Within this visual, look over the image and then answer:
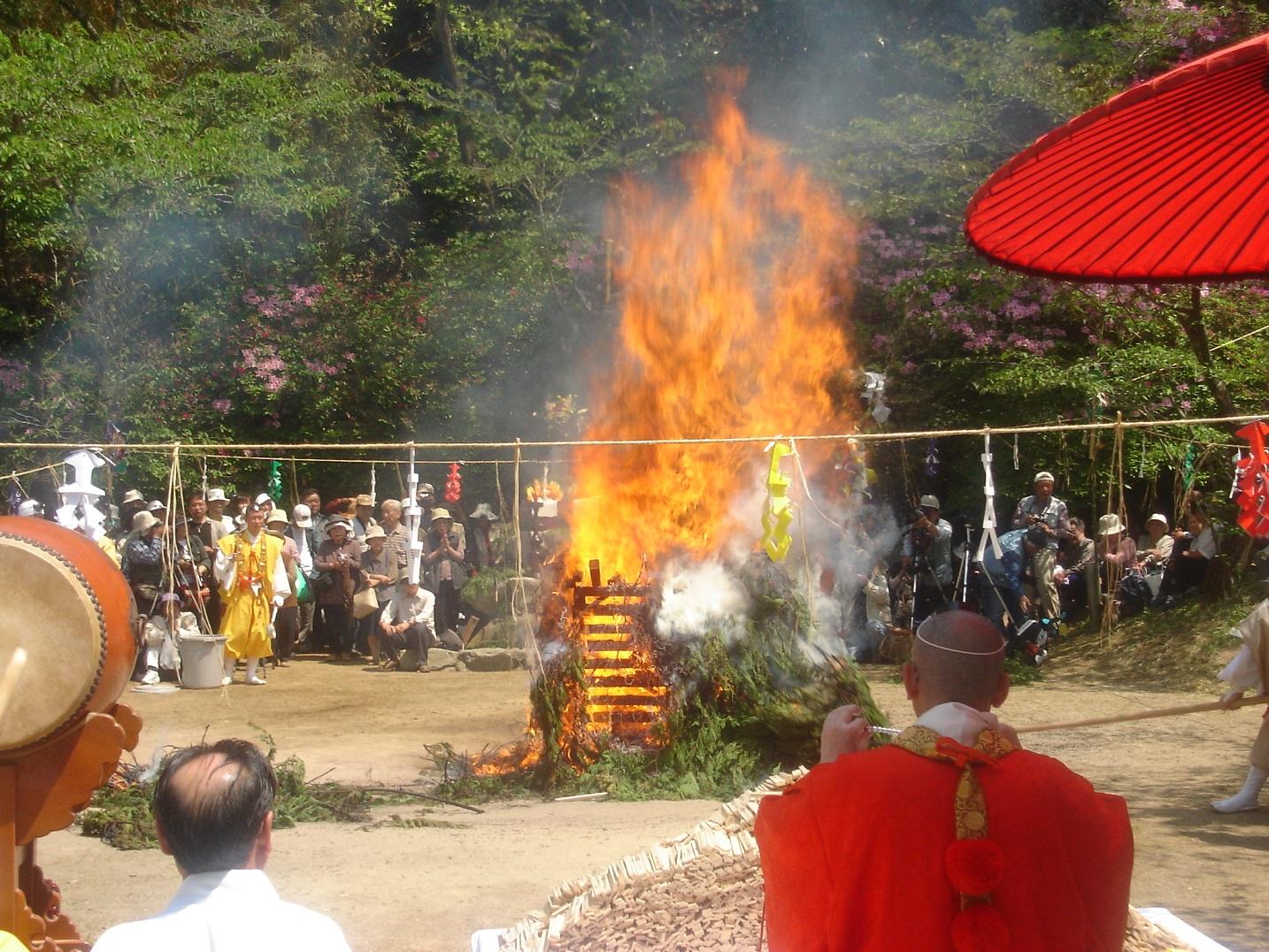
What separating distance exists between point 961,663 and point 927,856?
1.48 ft

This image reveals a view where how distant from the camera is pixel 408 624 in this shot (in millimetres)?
13516

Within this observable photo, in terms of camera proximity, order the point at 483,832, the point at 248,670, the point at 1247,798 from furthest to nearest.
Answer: the point at 248,670, the point at 1247,798, the point at 483,832

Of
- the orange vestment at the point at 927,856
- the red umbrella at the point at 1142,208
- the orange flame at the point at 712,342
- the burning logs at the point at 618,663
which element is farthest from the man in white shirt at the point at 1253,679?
the orange vestment at the point at 927,856

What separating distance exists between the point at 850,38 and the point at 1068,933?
668 inches

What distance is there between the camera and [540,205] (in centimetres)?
1838

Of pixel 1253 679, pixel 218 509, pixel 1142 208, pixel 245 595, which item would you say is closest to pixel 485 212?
pixel 218 509

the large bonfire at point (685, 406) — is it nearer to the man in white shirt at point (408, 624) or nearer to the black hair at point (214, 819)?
the man in white shirt at point (408, 624)

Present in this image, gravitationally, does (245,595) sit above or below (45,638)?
below

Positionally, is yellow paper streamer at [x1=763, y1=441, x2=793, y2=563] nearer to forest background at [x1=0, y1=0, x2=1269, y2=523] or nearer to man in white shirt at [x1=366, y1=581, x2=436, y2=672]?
man in white shirt at [x1=366, y1=581, x2=436, y2=672]

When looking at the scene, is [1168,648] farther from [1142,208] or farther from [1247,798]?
[1142,208]

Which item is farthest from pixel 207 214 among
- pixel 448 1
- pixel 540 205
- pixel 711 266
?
pixel 711 266

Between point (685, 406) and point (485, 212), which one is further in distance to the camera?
point (485, 212)

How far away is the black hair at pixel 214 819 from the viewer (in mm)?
2270

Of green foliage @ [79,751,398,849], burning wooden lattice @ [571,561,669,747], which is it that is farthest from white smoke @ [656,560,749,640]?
green foliage @ [79,751,398,849]
